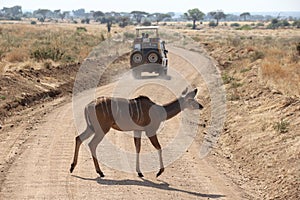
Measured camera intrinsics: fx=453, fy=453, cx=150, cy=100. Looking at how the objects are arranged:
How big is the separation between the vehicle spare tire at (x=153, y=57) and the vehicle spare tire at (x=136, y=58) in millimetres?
515

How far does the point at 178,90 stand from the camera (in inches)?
832

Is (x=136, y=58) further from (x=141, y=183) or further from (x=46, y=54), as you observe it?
(x=141, y=183)

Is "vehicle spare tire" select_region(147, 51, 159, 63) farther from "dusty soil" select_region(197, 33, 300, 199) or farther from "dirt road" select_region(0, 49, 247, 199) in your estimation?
"dirt road" select_region(0, 49, 247, 199)

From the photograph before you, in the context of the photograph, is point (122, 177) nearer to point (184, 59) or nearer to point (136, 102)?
point (136, 102)

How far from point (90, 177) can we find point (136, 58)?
16.3 meters

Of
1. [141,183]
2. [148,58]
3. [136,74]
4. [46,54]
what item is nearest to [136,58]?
[148,58]

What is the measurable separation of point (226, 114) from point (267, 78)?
3.80 metres

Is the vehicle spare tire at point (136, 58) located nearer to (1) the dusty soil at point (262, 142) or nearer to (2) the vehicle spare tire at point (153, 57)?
(2) the vehicle spare tire at point (153, 57)

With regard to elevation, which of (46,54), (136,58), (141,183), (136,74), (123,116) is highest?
(123,116)

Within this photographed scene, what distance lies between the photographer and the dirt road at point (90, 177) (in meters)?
9.23

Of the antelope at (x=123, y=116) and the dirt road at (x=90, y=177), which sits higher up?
the antelope at (x=123, y=116)

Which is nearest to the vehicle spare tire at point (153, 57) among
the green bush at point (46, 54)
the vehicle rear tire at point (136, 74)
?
the vehicle rear tire at point (136, 74)

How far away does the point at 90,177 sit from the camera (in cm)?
1013

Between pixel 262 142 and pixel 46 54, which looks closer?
pixel 262 142
